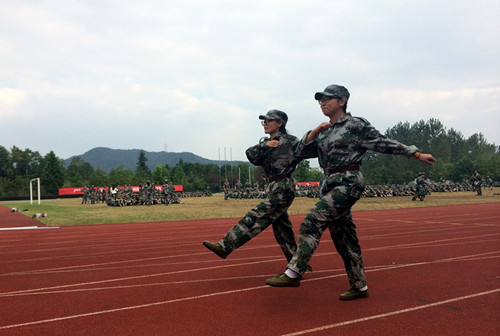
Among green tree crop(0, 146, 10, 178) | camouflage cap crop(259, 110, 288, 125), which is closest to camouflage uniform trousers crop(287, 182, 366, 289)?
camouflage cap crop(259, 110, 288, 125)

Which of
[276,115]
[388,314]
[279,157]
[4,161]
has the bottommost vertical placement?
[388,314]

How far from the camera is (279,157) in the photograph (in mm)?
4605

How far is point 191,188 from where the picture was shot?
80938mm

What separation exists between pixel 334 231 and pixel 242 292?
124 centimetres

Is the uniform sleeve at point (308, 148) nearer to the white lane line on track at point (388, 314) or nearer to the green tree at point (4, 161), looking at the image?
the white lane line on track at point (388, 314)

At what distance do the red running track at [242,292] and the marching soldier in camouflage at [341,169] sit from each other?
53 centimetres

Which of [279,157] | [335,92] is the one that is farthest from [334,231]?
[335,92]

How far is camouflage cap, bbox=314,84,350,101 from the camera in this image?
152 inches

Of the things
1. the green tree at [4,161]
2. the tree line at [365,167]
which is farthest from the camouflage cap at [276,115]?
the green tree at [4,161]

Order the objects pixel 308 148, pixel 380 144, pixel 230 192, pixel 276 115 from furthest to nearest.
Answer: pixel 230 192, pixel 276 115, pixel 308 148, pixel 380 144

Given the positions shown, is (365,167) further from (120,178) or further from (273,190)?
(273,190)

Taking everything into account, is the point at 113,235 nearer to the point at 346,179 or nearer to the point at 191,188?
the point at 346,179

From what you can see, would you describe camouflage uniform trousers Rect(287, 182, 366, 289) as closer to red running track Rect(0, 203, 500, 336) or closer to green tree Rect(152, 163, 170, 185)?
red running track Rect(0, 203, 500, 336)

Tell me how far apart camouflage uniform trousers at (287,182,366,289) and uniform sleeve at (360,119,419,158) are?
51 cm
